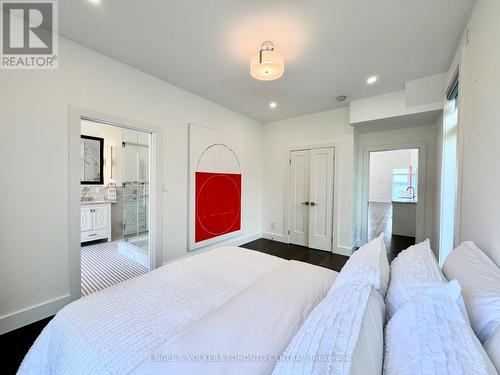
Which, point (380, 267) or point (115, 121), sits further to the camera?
point (115, 121)

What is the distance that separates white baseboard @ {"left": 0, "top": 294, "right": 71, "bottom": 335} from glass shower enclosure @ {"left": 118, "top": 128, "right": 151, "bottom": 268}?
1.18 meters

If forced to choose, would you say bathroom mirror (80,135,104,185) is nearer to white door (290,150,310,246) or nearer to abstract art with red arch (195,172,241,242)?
abstract art with red arch (195,172,241,242)

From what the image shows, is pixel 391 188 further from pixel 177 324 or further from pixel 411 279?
pixel 177 324

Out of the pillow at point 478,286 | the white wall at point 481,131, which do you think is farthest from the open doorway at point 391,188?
the pillow at point 478,286

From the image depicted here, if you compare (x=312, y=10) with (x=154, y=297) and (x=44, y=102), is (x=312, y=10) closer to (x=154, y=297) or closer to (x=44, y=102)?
(x=154, y=297)

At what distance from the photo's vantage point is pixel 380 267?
1167 mm

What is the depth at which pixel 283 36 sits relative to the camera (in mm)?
1977

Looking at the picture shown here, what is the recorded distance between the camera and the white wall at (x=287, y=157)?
146 inches

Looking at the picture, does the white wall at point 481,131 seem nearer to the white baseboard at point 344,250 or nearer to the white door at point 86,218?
the white baseboard at point 344,250


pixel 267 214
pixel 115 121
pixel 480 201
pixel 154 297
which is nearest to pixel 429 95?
pixel 480 201

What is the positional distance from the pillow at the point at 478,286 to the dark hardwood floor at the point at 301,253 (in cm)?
212

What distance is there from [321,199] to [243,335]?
3.44 m

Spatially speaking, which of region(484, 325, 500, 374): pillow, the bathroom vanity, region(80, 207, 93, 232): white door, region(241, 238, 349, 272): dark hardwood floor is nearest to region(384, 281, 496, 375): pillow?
region(484, 325, 500, 374): pillow

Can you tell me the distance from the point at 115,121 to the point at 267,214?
11.1 ft
